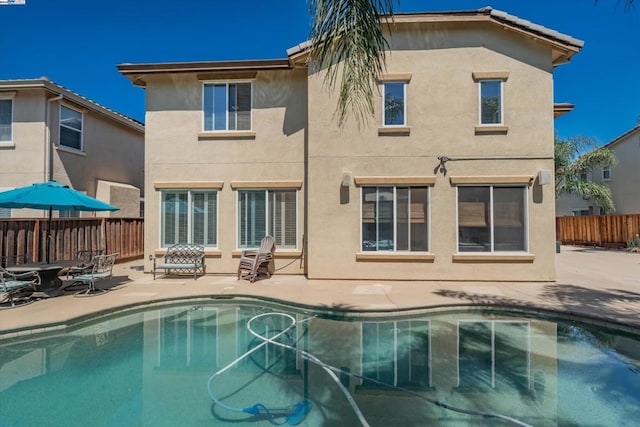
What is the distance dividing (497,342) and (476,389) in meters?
1.96

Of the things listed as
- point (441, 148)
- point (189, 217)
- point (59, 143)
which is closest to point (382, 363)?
point (441, 148)

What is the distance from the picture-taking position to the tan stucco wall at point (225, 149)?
38.3 ft

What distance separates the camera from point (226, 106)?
38.9 feet

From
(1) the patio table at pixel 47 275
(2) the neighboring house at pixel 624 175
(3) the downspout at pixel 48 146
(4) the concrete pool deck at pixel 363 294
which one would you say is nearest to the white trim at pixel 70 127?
(3) the downspout at pixel 48 146

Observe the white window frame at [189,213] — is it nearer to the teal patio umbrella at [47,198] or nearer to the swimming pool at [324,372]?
the teal patio umbrella at [47,198]

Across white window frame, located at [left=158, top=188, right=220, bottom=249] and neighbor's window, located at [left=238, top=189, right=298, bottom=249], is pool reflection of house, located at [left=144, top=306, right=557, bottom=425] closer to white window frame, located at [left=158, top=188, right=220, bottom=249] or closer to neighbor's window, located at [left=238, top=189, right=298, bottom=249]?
neighbor's window, located at [left=238, top=189, right=298, bottom=249]

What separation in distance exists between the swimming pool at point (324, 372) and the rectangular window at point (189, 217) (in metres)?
4.26

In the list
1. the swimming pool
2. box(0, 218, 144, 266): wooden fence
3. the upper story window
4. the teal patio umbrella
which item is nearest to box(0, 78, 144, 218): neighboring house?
the upper story window

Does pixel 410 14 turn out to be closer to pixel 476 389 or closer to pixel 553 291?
pixel 553 291

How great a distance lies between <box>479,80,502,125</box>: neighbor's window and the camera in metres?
10.7

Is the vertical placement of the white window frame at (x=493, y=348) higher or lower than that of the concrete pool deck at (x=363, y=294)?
lower

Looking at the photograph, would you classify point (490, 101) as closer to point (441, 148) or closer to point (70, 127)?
point (441, 148)

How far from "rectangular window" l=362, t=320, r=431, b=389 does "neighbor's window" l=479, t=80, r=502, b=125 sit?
22.6 feet

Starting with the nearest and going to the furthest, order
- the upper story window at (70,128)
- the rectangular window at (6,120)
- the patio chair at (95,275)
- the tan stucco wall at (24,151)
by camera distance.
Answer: the patio chair at (95,275) → the tan stucco wall at (24,151) → the rectangular window at (6,120) → the upper story window at (70,128)
